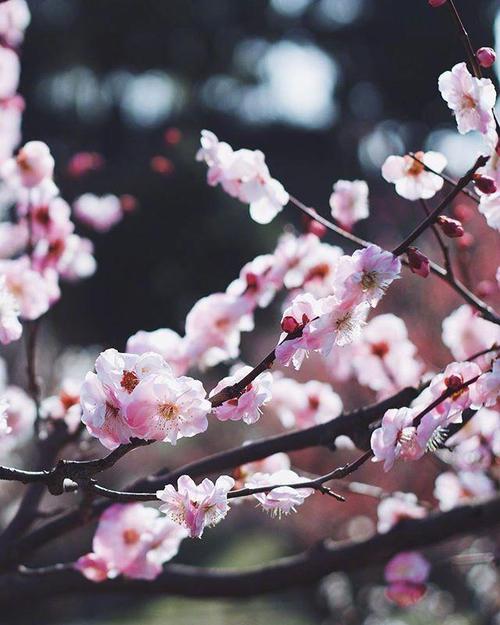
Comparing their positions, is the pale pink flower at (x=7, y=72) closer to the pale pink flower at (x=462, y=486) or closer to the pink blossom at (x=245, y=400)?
the pink blossom at (x=245, y=400)

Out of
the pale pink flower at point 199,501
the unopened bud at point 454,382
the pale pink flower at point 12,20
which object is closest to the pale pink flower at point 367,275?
the unopened bud at point 454,382

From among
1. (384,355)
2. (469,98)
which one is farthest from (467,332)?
(469,98)

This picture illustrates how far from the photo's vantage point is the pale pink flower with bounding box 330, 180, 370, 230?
63.4 inches

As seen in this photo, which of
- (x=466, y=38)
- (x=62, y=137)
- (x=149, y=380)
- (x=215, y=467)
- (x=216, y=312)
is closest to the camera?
(x=149, y=380)

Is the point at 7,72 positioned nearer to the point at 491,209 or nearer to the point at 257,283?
the point at 257,283

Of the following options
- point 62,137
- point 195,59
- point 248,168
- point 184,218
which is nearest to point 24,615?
point 184,218

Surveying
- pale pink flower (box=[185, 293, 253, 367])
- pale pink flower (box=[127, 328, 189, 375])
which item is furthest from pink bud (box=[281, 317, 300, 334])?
pale pink flower (box=[185, 293, 253, 367])

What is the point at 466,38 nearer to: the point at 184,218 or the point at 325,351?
the point at 325,351

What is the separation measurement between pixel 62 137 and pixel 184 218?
2175 millimetres

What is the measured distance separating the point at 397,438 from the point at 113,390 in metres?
0.39

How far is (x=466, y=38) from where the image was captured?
1075 millimetres

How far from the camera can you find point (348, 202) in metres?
1.63

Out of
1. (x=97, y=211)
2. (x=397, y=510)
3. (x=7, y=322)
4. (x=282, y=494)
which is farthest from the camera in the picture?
(x=97, y=211)

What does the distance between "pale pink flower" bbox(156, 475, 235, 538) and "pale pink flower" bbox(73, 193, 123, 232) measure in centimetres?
153
